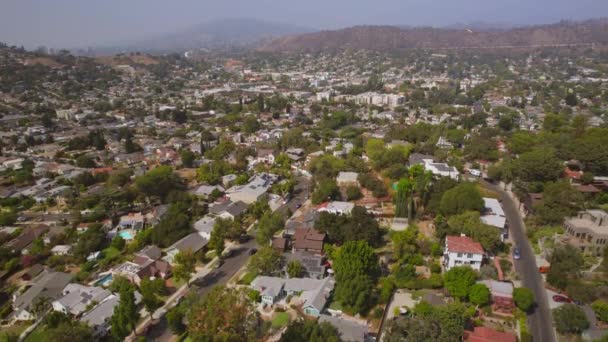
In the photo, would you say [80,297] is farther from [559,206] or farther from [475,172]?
[475,172]

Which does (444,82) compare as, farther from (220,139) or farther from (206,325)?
(206,325)

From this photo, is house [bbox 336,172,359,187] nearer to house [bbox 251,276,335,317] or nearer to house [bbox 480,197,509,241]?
house [bbox 480,197,509,241]

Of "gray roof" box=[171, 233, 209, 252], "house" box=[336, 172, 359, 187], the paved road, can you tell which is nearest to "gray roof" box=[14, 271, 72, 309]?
"gray roof" box=[171, 233, 209, 252]

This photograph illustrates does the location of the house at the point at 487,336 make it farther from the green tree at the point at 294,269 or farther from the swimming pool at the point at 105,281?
the swimming pool at the point at 105,281

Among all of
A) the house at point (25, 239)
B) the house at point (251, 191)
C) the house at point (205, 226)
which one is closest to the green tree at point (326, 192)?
the house at point (251, 191)

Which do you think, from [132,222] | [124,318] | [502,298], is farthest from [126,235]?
[502,298]

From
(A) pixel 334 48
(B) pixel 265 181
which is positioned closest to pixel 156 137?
(B) pixel 265 181
